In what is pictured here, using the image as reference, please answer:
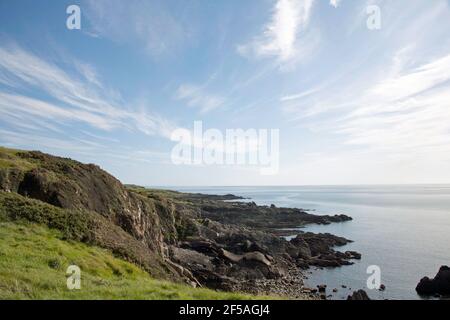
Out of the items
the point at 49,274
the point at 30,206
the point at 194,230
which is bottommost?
the point at 194,230

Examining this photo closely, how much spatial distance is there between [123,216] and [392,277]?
50461mm

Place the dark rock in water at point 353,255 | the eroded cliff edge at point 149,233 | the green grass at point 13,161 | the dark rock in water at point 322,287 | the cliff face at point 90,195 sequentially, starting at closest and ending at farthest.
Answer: the eroded cliff edge at point 149,233, the cliff face at point 90,195, the green grass at point 13,161, the dark rock in water at point 322,287, the dark rock in water at point 353,255

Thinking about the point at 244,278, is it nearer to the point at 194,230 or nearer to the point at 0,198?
the point at 194,230

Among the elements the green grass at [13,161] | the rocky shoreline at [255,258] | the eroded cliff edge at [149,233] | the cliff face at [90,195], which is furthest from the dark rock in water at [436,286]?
the green grass at [13,161]

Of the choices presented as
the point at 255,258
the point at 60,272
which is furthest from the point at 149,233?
the point at 60,272

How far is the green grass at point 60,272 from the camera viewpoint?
14.5 m

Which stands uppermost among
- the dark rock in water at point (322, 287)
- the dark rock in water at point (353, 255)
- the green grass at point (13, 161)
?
the green grass at point (13, 161)

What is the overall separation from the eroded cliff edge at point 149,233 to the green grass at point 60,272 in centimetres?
264

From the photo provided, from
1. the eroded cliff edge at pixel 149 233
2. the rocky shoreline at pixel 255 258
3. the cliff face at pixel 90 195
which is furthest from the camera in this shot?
the rocky shoreline at pixel 255 258

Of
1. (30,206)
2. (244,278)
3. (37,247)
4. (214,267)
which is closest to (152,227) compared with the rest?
(214,267)

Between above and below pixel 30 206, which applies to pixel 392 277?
below

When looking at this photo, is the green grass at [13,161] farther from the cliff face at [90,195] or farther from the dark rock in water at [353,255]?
the dark rock in water at [353,255]
